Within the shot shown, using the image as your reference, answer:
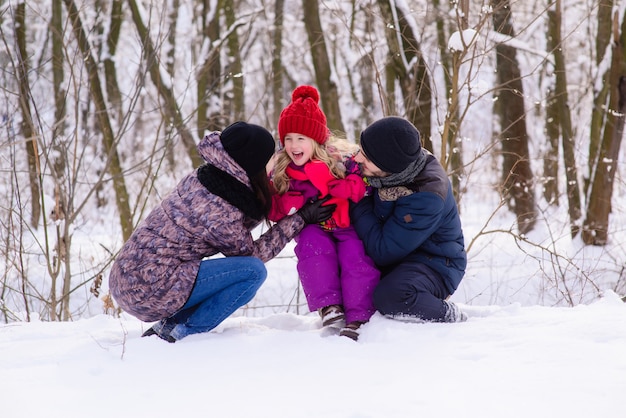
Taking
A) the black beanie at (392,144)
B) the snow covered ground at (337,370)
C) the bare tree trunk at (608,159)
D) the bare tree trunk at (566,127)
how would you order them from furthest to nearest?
the bare tree trunk at (566,127) < the bare tree trunk at (608,159) < the black beanie at (392,144) < the snow covered ground at (337,370)

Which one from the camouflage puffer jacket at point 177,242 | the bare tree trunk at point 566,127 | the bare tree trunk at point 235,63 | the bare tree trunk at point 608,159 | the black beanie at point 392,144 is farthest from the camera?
the bare tree trunk at point 235,63

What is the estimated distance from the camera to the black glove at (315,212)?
3191mm

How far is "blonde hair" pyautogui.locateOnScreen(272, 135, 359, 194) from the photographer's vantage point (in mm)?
3248

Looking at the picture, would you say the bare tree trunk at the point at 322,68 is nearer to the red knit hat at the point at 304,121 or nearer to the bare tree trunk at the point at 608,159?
the bare tree trunk at the point at 608,159

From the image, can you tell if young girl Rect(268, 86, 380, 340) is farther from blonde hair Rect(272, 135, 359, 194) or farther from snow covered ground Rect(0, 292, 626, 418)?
snow covered ground Rect(0, 292, 626, 418)

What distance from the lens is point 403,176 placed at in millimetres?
3096

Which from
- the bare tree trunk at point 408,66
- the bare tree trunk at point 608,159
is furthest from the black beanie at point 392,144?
the bare tree trunk at point 608,159

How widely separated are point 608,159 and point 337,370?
17.2 feet

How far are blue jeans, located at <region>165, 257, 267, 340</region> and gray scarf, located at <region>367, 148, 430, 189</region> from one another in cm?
72

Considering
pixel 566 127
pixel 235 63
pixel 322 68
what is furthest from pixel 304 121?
pixel 235 63

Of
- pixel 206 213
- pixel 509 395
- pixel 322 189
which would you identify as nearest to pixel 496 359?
pixel 509 395

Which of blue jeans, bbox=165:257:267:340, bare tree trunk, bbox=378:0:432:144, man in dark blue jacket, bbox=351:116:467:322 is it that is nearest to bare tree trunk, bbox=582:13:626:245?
bare tree trunk, bbox=378:0:432:144

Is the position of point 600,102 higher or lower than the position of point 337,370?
higher

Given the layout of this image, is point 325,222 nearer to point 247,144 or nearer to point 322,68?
point 247,144
